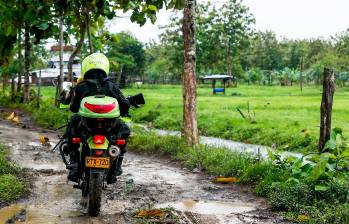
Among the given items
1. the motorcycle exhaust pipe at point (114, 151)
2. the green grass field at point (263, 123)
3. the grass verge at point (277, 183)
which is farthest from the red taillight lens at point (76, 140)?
the green grass field at point (263, 123)

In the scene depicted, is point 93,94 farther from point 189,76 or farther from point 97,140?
point 189,76

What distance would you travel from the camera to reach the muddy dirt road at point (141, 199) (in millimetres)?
6078

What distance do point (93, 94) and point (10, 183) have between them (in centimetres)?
198

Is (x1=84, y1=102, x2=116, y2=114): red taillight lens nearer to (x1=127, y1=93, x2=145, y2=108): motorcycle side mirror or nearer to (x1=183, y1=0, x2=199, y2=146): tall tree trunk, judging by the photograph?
(x1=127, y1=93, x2=145, y2=108): motorcycle side mirror

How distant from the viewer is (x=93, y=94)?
246 inches

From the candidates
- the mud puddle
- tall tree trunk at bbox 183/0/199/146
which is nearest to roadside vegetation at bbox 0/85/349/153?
tall tree trunk at bbox 183/0/199/146

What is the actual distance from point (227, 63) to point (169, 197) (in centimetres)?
4773

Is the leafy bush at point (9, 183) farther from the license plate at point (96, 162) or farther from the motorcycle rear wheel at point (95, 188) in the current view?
the license plate at point (96, 162)

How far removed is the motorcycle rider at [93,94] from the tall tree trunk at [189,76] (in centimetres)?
416

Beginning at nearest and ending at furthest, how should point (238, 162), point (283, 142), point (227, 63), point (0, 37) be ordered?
point (238, 162) → point (283, 142) → point (0, 37) → point (227, 63)

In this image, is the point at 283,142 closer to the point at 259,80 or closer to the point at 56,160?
the point at 56,160

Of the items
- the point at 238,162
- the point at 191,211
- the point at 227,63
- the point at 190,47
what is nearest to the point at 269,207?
the point at 191,211

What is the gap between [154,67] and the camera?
6262 centimetres

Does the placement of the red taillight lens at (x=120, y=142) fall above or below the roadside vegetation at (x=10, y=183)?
above
